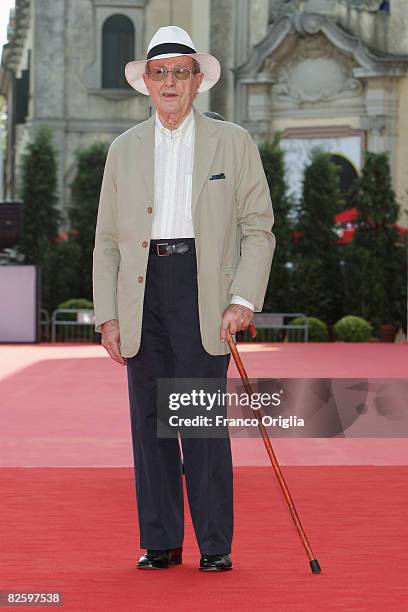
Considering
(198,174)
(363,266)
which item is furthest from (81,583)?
(363,266)

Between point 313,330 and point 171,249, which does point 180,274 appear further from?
point 313,330

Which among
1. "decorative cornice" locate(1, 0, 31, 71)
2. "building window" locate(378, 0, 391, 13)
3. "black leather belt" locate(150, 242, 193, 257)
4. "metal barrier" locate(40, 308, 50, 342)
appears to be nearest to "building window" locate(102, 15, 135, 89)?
"decorative cornice" locate(1, 0, 31, 71)

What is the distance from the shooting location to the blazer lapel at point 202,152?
6.47 m

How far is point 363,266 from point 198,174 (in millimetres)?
27772

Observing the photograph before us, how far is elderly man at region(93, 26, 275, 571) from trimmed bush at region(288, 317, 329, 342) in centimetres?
2559

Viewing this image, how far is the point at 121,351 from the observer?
6492mm

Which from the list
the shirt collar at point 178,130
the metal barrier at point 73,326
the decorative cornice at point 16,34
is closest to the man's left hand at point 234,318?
the shirt collar at point 178,130

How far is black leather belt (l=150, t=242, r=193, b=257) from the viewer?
21.1 feet

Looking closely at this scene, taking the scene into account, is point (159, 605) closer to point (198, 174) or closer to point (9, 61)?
point (198, 174)

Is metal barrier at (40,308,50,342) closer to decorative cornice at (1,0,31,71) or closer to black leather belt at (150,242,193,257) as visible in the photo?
decorative cornice at (1,0,31,71)

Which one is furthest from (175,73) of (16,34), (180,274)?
(16,34)

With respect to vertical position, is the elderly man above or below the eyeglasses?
below

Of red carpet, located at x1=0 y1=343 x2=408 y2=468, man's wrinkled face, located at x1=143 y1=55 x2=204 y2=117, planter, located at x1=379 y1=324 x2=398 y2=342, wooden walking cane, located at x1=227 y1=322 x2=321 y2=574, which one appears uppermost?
man's wrinkled face, located at x1=143 y1=55 x2=204 y2=117

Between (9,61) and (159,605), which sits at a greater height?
(9,61)
